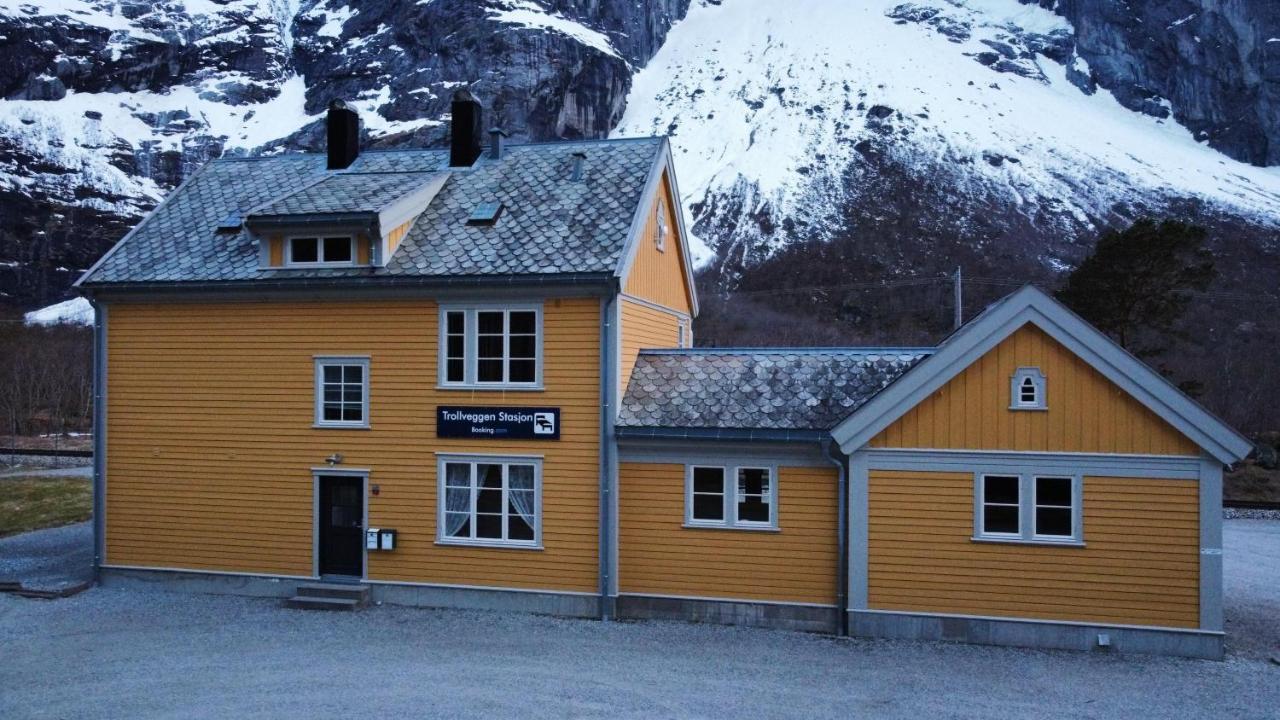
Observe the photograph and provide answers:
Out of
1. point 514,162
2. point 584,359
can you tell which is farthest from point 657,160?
point 584,359

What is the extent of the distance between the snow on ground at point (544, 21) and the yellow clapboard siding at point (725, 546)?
131 meters

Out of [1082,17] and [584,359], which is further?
[1082,17]

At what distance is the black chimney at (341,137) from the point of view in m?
20.5

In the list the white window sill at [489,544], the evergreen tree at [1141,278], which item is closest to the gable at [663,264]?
the white window sill at [489,544]

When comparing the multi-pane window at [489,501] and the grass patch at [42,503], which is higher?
the multi-pane window at [489,501]

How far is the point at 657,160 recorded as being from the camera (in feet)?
60.6

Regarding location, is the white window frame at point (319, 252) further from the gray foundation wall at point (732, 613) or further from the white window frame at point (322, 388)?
the gray foundation wall at point (732, 613)

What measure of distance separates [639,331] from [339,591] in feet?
22.6

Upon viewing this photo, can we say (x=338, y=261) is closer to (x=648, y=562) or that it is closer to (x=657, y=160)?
(x=657, y=160)

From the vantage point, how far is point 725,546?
1557 centimetres

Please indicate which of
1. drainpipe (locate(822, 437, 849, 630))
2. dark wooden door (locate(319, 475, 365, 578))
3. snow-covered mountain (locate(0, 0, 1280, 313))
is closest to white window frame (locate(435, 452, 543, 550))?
dark wooden door (locate(319, 475, 365, 578))

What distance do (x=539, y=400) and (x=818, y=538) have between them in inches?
200

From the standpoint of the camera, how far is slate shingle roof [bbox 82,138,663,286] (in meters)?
16.4

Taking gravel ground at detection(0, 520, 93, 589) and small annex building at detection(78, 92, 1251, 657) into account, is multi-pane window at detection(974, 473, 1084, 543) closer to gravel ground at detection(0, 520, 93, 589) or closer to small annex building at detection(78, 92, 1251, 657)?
small annex building at detection(78, 92, 1251, 657)
